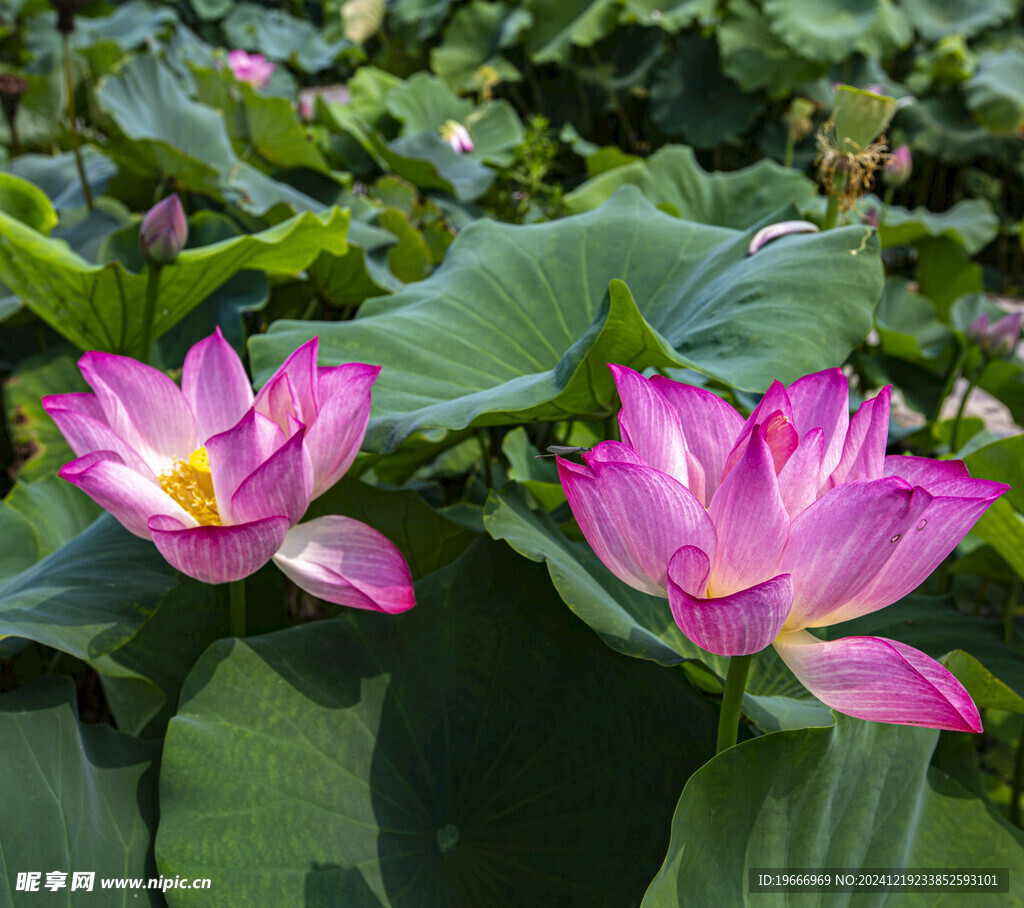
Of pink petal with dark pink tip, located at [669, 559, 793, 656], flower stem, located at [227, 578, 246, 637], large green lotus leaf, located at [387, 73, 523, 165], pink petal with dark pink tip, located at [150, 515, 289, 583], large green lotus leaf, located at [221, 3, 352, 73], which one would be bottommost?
large green lotus leaf, located at [221, 3, 352, 73]

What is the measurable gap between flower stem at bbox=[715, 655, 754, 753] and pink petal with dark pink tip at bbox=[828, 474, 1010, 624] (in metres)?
0.05

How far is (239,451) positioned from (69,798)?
228 millimetres

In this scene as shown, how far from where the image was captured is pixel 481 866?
1.67 ft

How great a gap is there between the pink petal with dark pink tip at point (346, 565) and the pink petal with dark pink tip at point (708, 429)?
209mm

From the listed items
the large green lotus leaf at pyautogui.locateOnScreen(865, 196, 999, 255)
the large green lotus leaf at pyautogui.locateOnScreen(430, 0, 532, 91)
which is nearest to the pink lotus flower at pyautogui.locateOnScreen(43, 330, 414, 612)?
the large green lotus leaf at pyautogui.locateOnScreen(865, 196, 999, 255)

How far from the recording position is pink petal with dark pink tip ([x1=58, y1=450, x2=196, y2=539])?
49cm

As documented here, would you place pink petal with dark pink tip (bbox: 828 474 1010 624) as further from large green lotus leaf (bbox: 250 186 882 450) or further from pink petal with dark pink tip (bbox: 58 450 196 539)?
pink petal with dark pink tip (bbox: 58 450 196 539)

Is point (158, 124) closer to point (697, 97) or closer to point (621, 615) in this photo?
point (621, 615)

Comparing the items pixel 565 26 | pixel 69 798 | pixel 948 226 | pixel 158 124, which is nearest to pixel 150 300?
pixel 69 798

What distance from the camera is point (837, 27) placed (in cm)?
357

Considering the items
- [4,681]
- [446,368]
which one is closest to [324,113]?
[446,368]

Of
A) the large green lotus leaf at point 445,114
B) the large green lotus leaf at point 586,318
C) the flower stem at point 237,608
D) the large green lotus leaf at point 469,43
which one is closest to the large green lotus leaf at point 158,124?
the large green lotus leaf at point 586,318

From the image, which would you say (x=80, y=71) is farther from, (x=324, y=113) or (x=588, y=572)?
(x=588, y=572)

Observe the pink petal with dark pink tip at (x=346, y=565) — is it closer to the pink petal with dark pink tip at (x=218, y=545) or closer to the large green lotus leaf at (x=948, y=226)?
the pink petal with dark pink tip at (x=218, y=545)
